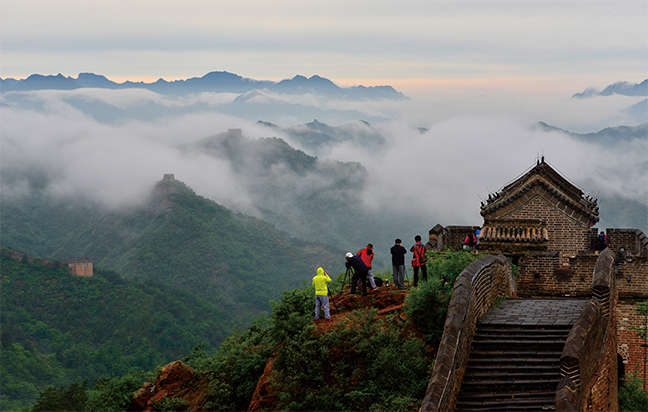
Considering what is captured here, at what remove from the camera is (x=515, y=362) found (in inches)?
588

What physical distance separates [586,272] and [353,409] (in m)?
13.3

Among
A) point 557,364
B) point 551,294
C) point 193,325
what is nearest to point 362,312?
point 557,364

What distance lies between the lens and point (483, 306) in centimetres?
1720

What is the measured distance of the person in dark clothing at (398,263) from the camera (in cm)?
2097

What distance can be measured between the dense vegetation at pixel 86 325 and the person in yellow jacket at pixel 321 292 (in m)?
75.5

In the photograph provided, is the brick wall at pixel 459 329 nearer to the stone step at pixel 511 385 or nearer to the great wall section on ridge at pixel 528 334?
the great wall section on ridge at pixel 528 334

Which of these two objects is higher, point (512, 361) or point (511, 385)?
point (512, 361)

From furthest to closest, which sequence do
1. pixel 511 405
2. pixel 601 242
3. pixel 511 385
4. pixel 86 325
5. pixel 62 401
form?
1. pixel 86 325
2. pixel 62 401
3. pixel 601 242
4. pixel 511 385
5. pixel 511 405

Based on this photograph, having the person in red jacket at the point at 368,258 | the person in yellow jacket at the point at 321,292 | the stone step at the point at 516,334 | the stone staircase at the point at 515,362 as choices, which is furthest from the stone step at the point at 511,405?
the person in red jacket at the point at 368,258

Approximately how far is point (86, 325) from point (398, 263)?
340 feet

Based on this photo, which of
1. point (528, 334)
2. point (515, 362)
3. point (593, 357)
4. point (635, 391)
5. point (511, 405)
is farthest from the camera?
point (635, 391)

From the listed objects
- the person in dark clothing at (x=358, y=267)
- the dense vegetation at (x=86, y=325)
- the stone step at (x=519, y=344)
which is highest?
the person in dark clothing at (x=358, y=267)

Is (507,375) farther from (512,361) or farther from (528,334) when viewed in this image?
(528,334)

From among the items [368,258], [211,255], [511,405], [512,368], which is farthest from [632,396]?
[211,255]
